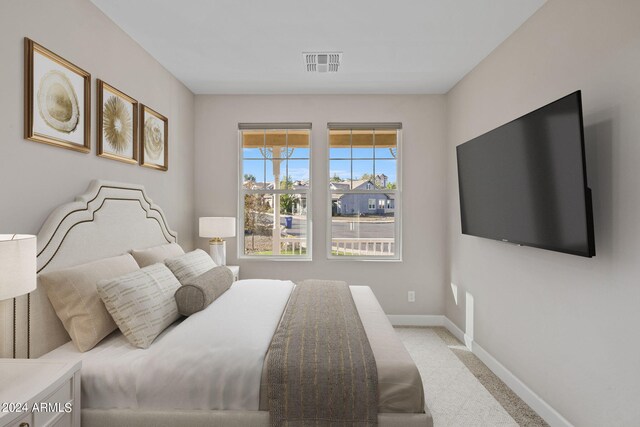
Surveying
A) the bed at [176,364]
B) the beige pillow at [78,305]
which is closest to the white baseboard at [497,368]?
the bed at [176,364]

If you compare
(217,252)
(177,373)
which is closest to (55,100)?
(177,373)

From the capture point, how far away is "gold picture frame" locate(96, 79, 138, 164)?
7.61 ft

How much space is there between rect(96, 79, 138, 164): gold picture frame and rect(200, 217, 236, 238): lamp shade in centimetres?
99

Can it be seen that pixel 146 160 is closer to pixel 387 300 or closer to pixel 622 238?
pixel 387 300

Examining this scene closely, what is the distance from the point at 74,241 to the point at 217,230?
1.59 meters

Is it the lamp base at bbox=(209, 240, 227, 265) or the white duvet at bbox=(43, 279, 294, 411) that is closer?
the white duvet at bbox=(43, 279, 294, 411)

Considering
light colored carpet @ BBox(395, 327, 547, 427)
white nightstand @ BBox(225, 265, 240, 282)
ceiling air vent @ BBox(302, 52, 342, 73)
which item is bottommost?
light colored carpet @ BBox(395, 327, 547, 427)

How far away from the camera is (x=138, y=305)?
1.83 meters

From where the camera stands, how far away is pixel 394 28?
2564 millimetres

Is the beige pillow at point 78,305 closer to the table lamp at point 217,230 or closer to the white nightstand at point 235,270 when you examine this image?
the table lamp at point 217,230

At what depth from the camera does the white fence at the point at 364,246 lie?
4074 mm

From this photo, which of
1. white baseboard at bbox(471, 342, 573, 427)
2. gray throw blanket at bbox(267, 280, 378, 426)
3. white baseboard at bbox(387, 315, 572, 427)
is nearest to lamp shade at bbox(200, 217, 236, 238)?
gray throw blanket at bbox(267, 280, 378, 426)

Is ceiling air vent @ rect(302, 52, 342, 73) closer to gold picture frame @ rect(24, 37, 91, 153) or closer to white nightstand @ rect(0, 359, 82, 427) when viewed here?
gold picture frame @ rect(24, 37, 91, 153)

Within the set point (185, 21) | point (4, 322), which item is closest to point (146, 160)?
point (185, 21)
